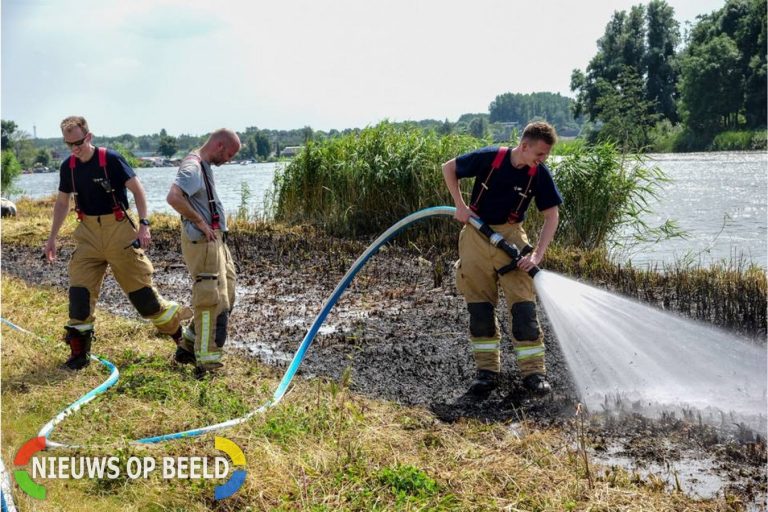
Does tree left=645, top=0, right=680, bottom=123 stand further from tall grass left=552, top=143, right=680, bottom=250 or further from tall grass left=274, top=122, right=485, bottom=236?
tall grass left=552, top=143, right=680, bottom=250

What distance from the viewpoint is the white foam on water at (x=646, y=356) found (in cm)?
507

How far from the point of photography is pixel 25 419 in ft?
15.6

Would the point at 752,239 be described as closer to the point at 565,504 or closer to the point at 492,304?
the point at 492,304

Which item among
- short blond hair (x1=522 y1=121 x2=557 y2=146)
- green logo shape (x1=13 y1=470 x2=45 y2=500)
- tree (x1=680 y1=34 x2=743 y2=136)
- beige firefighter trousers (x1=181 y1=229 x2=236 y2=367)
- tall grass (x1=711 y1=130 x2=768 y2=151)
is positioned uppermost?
tree (x1=680 y1=34 x2=743 y2=136)

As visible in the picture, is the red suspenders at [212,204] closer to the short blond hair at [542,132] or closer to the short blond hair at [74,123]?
the short blond hair at [74,123]

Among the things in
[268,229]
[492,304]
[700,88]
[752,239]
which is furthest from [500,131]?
[700,88]

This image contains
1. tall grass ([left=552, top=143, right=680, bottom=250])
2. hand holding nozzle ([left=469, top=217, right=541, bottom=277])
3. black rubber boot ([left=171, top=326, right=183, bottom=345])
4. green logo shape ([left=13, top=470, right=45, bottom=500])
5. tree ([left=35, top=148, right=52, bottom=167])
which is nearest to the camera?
green logo shape ([left=13, top=470, right=45, bottom=500])

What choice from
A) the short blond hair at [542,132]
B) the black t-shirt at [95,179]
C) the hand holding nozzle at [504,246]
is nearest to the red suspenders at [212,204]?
the black t-shirt at [95,179]

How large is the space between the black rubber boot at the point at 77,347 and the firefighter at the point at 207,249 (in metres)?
1.05

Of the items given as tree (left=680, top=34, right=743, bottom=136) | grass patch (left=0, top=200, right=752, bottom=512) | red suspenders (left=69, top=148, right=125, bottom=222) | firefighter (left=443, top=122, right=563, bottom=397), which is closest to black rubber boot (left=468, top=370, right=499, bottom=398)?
firefighter (left=443, top=122, right=563, bottom=397)

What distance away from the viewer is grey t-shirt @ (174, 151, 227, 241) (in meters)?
5.10

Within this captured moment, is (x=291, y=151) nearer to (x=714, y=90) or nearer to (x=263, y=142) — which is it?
(x=714, y=90)

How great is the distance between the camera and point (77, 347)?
573cm

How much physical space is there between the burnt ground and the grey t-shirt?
4.57ft
